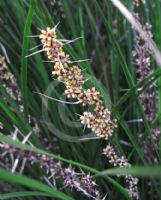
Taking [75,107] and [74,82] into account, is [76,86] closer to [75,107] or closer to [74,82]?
[74,82]

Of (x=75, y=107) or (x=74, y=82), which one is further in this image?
(x=75, y=107)

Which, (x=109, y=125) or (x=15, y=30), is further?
(x=15, y=30)

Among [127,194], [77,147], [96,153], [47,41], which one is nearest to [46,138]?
[77,147]

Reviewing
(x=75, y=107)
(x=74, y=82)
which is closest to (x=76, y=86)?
(x=74, y=82)

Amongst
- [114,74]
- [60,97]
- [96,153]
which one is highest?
[114,74]

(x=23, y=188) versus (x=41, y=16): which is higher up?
(x=41, y=16)

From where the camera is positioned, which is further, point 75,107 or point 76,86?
point 75,107

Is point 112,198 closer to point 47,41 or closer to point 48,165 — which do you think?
point 48,165

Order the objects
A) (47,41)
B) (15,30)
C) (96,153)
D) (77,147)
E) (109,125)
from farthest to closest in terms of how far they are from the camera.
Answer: (15,30), (77,147), (96,153), (109,125), (47,41)
